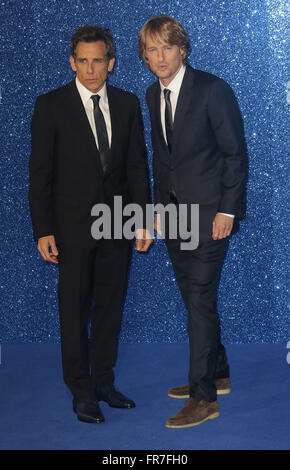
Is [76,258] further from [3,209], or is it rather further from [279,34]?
[279,34]

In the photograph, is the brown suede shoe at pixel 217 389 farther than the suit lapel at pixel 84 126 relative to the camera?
Yes

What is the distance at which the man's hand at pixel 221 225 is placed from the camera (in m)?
3.56

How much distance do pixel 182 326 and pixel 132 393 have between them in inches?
38.9

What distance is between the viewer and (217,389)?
155 inches

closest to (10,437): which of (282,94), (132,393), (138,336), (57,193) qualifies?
(132,393)

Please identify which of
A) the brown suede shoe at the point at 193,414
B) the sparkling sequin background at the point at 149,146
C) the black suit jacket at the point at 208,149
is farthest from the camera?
the sparkling sequin background at the point at 149,146

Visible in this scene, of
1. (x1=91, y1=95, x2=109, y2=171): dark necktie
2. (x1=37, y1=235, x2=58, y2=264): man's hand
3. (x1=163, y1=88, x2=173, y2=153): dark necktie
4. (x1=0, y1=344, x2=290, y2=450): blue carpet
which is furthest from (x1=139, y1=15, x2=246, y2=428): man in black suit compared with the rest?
(x1=37, y1=235, x2=58, y2=264): man's hand

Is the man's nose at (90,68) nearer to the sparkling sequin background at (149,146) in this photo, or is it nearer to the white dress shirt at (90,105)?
the white dress shirt at (90,105)

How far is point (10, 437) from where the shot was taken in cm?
338

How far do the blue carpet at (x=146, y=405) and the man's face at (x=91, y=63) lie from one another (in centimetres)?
147

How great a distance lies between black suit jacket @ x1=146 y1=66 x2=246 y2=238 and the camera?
3553mm

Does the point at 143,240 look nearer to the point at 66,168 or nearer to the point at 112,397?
the point at 66,168

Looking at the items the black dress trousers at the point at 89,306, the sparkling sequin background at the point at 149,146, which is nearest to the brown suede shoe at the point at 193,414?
the black dress trousers at the point at 89,306

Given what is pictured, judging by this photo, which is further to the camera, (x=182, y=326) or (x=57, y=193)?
(x=182, y=326)
